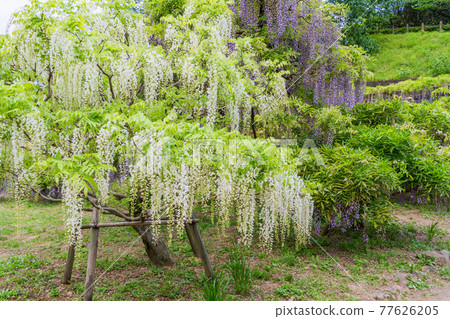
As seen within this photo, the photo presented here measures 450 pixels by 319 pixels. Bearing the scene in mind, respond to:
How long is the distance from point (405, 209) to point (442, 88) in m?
4.68

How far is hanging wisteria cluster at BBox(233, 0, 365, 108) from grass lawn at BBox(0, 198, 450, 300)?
8.91 ft

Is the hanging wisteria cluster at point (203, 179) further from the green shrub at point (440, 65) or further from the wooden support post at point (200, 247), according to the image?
the green shrub at point (440, 65)

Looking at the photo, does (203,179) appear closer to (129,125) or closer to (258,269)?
(129,125)

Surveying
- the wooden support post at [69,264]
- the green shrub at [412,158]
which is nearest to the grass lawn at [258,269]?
the wooden support post at [69,264]

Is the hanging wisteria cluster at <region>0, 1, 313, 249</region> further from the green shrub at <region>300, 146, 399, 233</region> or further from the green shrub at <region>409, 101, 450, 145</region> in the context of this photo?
the green shrub at <region>409, 101, 450, 145</region>

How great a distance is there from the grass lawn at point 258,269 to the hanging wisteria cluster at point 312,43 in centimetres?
271

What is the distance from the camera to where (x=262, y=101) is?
4188 millimetres

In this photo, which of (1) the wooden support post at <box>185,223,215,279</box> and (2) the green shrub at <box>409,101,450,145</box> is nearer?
(1) the wooden support post at <box>185,223,215,279</box>

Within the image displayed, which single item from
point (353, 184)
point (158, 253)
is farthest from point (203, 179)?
point (353, 184)

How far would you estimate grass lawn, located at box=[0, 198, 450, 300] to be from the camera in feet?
11.3

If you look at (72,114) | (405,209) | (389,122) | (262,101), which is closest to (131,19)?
(72,114)

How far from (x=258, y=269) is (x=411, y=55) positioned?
14668mm

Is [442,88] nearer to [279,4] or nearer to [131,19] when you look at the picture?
[279,4]

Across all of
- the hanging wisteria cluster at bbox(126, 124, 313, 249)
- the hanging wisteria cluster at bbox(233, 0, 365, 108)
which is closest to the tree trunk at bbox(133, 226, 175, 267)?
the hanging wisteria cluster at bbox(126, 124, 313, 249)
